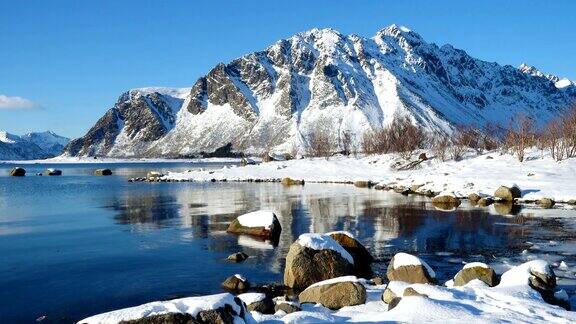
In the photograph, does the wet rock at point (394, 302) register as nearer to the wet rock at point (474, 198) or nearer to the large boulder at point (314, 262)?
the large boulder at point (314, 262)

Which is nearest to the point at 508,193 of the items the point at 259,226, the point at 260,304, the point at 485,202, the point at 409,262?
the point at 485,202

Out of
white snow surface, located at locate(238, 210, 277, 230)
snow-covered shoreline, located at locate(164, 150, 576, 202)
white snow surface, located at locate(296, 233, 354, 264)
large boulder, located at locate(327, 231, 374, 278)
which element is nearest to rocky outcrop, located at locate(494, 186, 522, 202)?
snow-covered shoreline, located at locate(164, 150, 576, 202)

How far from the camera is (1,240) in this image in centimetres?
3909

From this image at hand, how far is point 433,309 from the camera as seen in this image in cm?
1591

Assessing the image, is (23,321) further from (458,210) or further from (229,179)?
(229,179)

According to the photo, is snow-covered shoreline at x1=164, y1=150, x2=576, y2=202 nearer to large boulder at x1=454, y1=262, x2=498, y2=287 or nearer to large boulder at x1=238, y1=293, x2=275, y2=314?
large boulder at x1=454, y1=262, x2=498, y2=287

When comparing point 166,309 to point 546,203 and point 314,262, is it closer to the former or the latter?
point 314,262

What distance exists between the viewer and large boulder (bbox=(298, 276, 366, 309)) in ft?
65.5

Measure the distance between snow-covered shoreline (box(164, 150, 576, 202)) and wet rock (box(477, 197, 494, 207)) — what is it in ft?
8.88

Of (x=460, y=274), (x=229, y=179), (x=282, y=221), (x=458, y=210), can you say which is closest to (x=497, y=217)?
(x=458, y=210)

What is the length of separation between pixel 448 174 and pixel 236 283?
65.8 m

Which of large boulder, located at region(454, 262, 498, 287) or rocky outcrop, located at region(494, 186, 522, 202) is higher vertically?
rocky outcrop, located at region(494, 186, 522, 202)

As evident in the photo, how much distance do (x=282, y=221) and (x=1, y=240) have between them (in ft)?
72.9

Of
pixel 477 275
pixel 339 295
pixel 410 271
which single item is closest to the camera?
pixel 339 295
